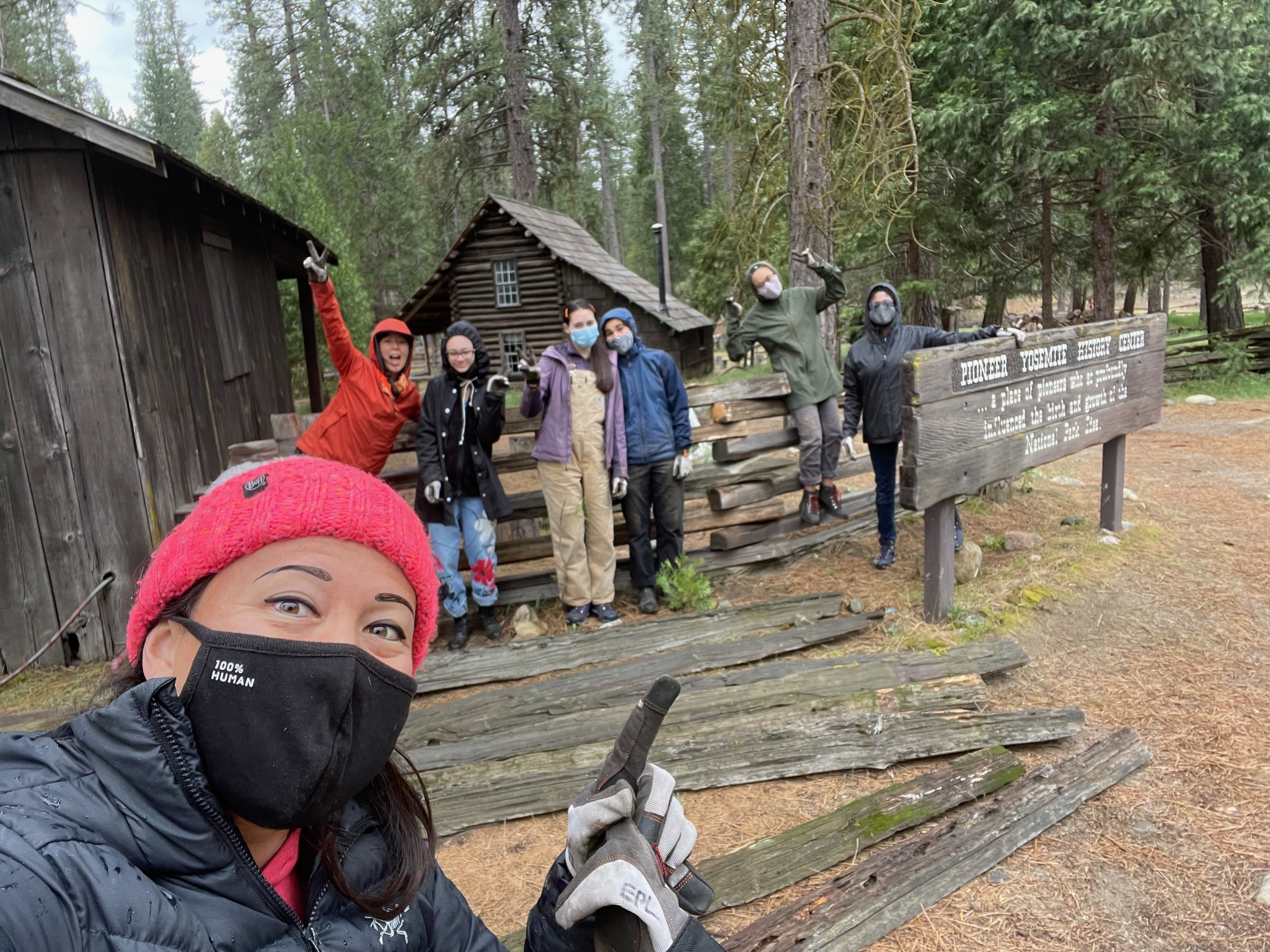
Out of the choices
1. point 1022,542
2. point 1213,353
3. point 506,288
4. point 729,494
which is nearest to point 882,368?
point 729,494

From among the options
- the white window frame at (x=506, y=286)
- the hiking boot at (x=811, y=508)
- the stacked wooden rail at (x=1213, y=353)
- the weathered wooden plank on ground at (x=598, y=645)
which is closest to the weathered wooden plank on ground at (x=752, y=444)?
the hiking boot at (x=811, y=508)

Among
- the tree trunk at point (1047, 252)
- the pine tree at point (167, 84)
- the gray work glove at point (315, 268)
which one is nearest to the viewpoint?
the gray work glove at point (315, 268)

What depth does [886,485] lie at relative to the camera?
6879 mm

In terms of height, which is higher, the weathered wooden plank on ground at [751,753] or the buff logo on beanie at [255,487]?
the buff logo on beanie at [255,487]

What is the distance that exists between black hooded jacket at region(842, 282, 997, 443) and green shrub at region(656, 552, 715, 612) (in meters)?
1.82

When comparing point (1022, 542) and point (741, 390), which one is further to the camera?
point (1022, 542)

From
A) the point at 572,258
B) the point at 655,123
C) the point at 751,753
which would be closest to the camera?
the point at 751,753

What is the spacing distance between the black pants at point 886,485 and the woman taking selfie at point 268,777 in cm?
569

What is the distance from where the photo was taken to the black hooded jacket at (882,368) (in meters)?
6.64

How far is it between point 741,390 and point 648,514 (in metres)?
1.44

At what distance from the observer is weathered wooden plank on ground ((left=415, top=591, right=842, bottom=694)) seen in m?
5.42

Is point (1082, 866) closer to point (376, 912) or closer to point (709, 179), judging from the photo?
point (376, 912)

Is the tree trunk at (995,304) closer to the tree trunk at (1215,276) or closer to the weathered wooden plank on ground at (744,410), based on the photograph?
the tree trunk at (1215,276)

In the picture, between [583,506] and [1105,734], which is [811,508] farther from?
[1105,734]
